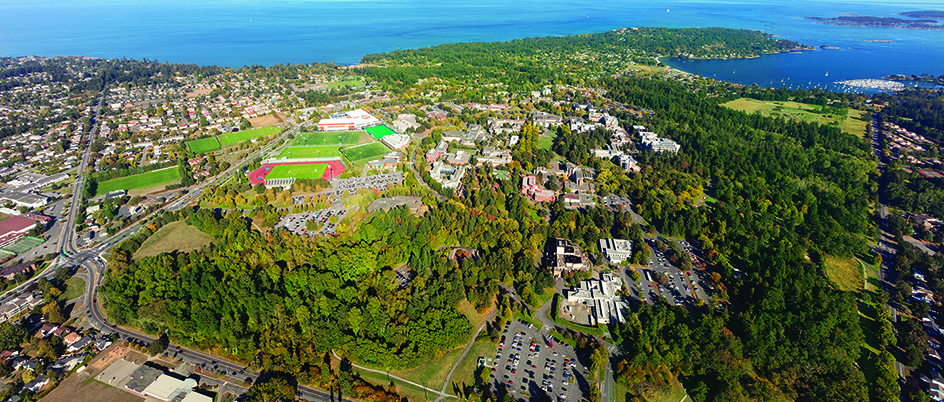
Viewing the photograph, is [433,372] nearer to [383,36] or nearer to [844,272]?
[844,272]

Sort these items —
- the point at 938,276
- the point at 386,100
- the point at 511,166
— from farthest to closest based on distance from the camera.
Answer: the point at 386,100, the point at 511,166, the point at 938,276

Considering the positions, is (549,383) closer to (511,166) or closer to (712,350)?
(712,350)

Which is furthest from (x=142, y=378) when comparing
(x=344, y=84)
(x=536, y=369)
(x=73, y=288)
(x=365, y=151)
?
(x=344, y=84)

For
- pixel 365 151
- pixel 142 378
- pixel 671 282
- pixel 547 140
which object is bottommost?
pixel 671 282

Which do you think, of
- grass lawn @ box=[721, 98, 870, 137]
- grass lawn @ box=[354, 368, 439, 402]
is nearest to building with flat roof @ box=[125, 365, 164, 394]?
grass lawn @ box=[354, 368, 439, 402]

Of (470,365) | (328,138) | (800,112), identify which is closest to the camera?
(470,365)

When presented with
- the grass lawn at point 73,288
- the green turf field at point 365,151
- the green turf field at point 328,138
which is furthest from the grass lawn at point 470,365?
the green turf field at point 328,138

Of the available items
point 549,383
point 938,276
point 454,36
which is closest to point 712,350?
point 549,383

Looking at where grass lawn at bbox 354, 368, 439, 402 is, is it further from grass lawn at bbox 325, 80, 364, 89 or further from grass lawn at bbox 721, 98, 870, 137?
grass lawn at bbox 325, 80, 364, 89
